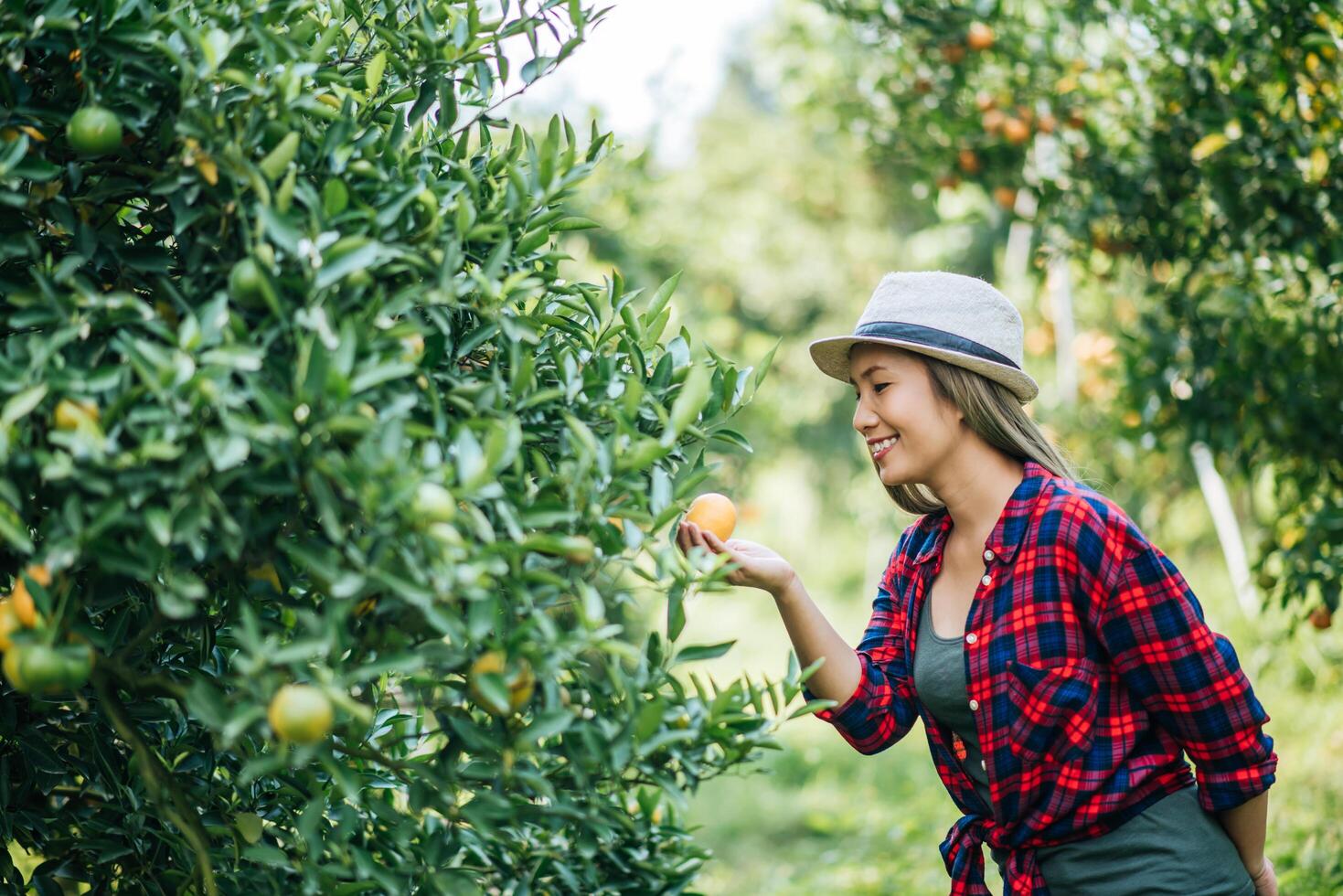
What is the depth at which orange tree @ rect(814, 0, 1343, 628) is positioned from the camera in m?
3.04

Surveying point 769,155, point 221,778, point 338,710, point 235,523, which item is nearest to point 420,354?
point 235,523

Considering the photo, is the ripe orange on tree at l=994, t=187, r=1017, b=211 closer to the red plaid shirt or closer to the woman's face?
the woman's face

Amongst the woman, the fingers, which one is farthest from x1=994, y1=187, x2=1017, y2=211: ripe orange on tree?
the fingers

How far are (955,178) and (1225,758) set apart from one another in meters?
2.98

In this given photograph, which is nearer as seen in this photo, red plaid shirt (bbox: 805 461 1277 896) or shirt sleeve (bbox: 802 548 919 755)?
red plaid shirt (bbox: 805 461 1277 896)

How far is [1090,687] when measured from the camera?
5.75 ft

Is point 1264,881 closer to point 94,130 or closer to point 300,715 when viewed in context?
point 300,715

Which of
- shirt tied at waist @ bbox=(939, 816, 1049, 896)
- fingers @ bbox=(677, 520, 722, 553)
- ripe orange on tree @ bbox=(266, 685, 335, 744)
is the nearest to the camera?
ripe orange on tree @ bbox=(266, 685, 335, 744)

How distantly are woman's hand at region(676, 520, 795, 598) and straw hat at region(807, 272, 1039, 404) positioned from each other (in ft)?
1.10

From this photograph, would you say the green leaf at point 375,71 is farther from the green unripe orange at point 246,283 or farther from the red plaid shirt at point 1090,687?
the red plaid shirt at point 1090,687

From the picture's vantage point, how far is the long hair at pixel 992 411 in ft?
6.27

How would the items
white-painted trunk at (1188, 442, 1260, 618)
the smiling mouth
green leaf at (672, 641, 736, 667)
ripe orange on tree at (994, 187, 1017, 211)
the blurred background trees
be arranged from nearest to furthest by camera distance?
green leaf at (672, 641, 736, 667) < the smiling mouth < the blurred background trees < ripe orange on tree at (994, 187, 1017, 211) < white-painted trunk at (1188, 442, 1260, 618)

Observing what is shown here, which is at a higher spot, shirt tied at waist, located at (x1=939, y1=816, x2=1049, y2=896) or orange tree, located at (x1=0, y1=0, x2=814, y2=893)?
orange tree, located at (x1=0, y1=0, x2=814, y2=893)

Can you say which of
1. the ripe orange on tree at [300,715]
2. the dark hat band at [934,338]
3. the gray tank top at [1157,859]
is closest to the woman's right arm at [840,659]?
the gray tank top at [1157,859]
